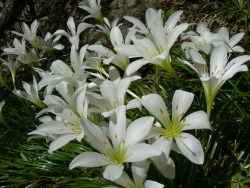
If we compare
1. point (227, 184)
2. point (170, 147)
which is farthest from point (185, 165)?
point (170, 147)

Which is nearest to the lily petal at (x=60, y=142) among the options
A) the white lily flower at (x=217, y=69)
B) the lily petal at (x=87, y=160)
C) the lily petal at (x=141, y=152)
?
the lily petal at (x=87, y=160)

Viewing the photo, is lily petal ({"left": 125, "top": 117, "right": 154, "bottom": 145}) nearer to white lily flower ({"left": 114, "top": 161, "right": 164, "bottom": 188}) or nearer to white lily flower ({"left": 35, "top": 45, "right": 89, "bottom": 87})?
white lily flower ({"left": 114, "top": 161, "right": 164, "bottom": 188})

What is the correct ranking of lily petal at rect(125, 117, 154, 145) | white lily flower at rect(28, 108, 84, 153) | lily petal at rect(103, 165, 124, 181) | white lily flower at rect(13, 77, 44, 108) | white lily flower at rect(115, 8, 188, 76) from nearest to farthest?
lily petal at rect(103, 165, 124, 181) < lily petal at rect(125, 117, 154, 145) < white lily flower at rect(28, 108, 84, 153) < white lily flower at rect(115, 8, 188, 76) < white lily flower at rect(13, 77, 44, 108)

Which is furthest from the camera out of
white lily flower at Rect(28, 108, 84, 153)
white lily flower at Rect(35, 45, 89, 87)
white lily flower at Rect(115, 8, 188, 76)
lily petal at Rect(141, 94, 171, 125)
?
white lily flower at Rect(35, 45, 89, 87)

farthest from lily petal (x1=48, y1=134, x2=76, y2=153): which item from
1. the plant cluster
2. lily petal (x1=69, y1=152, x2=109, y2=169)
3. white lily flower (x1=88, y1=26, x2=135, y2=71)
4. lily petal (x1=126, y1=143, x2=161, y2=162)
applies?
white lily flower (x1=88, y1=26, x2=135, y2=71)

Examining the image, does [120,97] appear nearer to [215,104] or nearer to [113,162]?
[113,162]

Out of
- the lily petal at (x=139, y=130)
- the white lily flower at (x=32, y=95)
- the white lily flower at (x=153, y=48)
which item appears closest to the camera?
the lily petal at (x=139, y=130)

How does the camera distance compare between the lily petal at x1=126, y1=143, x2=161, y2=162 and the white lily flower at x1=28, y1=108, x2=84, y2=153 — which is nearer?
the lily petal at x1=126, y1=143, x2=161, y2=162

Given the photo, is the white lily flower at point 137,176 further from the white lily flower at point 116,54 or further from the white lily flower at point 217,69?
the white lily flower at point 116,54

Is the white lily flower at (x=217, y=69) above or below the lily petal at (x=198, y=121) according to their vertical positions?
above
